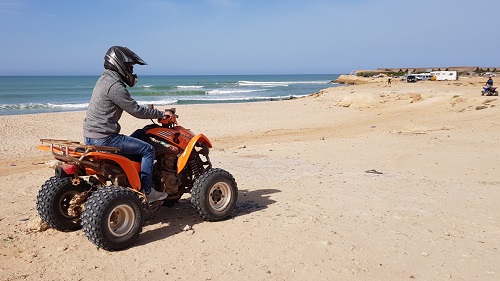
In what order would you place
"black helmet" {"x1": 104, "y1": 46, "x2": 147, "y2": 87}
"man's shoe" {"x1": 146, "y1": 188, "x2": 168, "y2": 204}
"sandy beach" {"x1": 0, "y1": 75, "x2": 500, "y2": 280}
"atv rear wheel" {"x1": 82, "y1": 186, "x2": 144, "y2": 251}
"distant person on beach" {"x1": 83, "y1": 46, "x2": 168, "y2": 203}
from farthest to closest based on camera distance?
"man's shoe" {"x1": 146, "y1": 188, "x2": 168, "y2": 204}
"black helmet" {"x1": 104, "y1": 46, "x2": 147, "y2": 87}
"distant person on beach" {"x1": 83, "y1": 46, "x2": 168, "y2": 203}
"atv rear wheel" {"x1": 82, "y1": 186, "x2": 144, "y2": 251}
"sandy beach" {"x1": 0, "y1": 75, "x2": 500, "y2": 280}

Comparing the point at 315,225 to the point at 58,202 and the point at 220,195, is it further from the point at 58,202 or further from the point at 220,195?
the point at 58,202

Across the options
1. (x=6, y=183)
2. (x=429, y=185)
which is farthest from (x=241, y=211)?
(x=6, y=183)

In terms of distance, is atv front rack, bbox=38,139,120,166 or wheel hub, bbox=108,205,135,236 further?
wheel hub, bbox=108,205,135,236

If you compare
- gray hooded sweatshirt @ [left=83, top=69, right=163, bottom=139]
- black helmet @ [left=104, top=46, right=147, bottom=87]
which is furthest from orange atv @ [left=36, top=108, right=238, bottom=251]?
black helmet @ [left=104, top=46, right=147, bottom=87]

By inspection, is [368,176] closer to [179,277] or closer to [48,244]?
[179,277]

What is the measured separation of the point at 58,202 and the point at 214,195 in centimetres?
196

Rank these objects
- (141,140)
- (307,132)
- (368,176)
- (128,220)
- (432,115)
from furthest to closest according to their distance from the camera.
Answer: (432,115)
(307,132)
(368,176)
(141,140)
(128,220)

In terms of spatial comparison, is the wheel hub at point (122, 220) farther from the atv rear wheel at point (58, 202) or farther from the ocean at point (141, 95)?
the ocean at point (141, 95)

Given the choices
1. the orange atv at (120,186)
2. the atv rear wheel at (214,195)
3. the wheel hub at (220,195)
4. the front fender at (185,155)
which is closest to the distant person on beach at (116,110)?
the orange atv at (120,186)

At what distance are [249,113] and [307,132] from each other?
9.71 metres

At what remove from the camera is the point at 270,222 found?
19.3ft

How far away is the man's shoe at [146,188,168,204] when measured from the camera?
548 centimetres

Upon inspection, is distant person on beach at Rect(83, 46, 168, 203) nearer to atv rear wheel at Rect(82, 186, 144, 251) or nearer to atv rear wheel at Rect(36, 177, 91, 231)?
atv rear wheel at Rect(82, 186, 144, 251)

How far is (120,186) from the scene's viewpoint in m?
5.16
